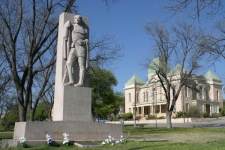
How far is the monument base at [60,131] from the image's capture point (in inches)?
388

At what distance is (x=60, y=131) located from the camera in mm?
10555

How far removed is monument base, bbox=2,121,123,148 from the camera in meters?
9.86

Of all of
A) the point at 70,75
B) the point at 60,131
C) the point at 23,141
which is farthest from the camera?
the point at 70,75

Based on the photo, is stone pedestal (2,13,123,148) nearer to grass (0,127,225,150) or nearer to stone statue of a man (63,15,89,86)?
stone statue of a man (63,15,89,86)

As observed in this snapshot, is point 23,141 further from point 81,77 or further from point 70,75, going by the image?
point 81,77

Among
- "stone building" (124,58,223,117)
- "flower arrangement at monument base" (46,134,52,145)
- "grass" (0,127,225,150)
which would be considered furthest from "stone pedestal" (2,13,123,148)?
"stone building" (124,58,223,117)

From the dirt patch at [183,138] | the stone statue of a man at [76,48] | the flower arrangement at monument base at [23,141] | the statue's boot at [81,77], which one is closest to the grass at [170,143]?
the dirt patch at [183,138]

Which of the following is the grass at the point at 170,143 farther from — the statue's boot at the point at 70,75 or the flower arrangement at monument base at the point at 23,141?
the statue's boot at the point at 70,75

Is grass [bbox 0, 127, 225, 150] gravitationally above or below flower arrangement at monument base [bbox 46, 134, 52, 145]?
below

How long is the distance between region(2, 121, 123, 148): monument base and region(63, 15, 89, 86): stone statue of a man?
192cm

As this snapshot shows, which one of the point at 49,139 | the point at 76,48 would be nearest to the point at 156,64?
the point at 76,48

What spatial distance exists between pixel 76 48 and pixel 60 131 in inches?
142

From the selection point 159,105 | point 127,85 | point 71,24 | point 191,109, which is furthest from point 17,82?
point 127,85

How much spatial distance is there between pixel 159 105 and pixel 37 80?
52253 millimetres
